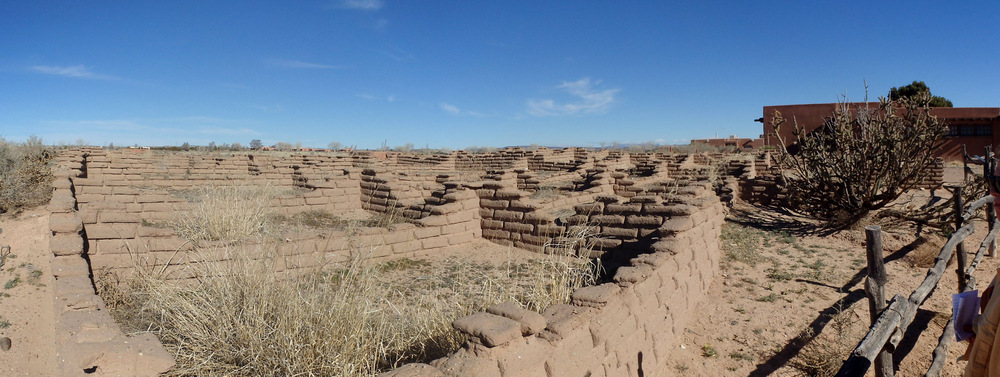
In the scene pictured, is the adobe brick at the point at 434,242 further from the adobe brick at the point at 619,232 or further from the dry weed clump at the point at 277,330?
the dry weed clump at the point at 277,330

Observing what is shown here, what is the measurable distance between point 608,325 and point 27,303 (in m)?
6.59

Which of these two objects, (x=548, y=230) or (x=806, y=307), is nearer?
(x=806, y=307)

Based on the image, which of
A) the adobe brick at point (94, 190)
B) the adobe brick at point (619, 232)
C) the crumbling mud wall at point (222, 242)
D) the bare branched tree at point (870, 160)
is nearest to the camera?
the crumbling mud wall at point (222, 242)

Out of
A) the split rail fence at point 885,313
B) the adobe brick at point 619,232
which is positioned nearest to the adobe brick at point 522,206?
the adobe brick at point 619,232

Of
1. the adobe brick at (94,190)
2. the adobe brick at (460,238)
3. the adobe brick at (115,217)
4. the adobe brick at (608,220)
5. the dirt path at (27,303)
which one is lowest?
the dirt path at (27,303)

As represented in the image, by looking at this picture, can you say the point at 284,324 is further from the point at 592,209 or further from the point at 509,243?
the point at 509,243

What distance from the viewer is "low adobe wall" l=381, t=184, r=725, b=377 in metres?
2.74

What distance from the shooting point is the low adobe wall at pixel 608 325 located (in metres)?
2.74

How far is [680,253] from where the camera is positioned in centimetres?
486

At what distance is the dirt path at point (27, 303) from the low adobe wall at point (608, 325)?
4.21 meters

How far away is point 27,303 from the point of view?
6.14 meters

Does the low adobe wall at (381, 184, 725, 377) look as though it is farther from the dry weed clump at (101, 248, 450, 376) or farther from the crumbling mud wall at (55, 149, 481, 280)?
the crumbling mud wall at (55, 149, 481, 280)

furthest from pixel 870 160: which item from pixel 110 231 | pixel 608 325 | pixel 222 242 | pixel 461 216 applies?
pixel 110 231

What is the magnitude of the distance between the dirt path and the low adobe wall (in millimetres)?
4213
